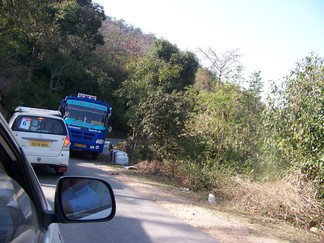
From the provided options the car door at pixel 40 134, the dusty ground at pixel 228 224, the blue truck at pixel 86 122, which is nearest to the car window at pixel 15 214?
the dusty ground at pixel 228 224

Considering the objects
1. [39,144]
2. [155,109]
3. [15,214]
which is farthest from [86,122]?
[15,214]

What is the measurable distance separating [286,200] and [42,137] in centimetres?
651

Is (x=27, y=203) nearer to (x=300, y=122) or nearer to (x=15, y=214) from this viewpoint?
(x=15, y=214)

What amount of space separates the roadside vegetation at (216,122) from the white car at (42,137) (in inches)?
206

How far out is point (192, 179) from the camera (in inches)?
563

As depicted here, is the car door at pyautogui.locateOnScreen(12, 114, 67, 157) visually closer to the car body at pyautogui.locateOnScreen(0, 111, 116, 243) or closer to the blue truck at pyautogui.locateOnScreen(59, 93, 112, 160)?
the blue truck at pyautogui.locateOnScreen(59, 93, 112, 160)

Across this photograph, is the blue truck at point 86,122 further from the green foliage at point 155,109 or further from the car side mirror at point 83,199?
the car side mirror at point 83,199

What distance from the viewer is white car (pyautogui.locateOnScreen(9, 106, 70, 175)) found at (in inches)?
389

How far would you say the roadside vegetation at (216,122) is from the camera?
34.3 ft

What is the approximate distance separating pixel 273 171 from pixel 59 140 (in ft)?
21.5

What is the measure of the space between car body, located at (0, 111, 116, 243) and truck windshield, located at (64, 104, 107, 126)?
52.1 feet

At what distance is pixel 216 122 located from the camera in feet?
55.7

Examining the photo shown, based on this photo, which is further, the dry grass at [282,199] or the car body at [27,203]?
the dry grass at [282,199]

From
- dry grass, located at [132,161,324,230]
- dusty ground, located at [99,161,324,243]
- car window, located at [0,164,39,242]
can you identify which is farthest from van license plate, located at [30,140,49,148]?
car window, located at [0,164,39,242]
